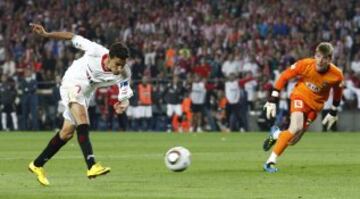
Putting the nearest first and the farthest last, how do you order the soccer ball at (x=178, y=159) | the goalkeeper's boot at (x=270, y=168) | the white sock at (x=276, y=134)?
the soccer ball at (x=178, y=159)
the goalkeeper's boot at (x=270, y=168)
the white sock at (x=276, y=134)

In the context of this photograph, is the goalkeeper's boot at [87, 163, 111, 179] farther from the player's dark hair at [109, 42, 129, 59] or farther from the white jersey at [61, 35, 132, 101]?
the player's dark hair at [109, 42, 129, 59]

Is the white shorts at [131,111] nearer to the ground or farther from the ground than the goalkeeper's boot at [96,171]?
nearer to the ground

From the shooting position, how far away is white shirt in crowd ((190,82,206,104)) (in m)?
39.3

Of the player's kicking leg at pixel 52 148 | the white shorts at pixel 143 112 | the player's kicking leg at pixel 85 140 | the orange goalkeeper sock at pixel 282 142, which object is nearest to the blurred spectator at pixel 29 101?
the white shorts at pixel 143 112

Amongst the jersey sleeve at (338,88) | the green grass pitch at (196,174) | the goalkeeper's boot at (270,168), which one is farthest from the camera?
the jersey sleeve at (338,88)

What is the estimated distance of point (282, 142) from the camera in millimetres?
17531

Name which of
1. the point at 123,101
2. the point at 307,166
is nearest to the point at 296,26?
the point at 307,166

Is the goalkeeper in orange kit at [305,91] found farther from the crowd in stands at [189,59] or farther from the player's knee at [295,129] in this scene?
the crowd in stands at [189,59]

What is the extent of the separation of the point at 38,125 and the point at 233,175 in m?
24.3

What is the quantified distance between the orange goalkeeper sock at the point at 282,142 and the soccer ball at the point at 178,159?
1530mm

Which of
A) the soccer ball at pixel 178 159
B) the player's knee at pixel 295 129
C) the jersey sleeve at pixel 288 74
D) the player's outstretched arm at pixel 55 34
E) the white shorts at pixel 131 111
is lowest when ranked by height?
the white shorts at pixel 131 111

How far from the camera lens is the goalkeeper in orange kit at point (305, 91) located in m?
17.5

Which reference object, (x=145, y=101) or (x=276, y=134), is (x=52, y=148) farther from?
(x=145, y=101)

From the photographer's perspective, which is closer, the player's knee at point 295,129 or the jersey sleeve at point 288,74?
the jersey sleeve at point 288,74
